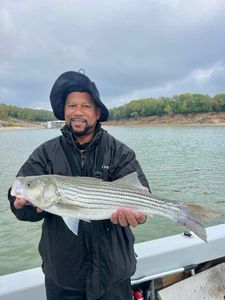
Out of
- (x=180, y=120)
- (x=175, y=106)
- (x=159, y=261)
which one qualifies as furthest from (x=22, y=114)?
(x=159, y=261)

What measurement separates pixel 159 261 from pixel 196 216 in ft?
5.15

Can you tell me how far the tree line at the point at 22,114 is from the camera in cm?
14938

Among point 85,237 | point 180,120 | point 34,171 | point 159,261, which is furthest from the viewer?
point 180,120

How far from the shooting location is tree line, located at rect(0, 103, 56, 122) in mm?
149375

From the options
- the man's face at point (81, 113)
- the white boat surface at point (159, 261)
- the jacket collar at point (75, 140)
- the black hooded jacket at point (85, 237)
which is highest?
the man's face at point (81, 113)

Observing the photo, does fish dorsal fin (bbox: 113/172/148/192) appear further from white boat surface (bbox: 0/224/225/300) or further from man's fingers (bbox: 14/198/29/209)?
white boat surface (bbox: 0/224/225/300)

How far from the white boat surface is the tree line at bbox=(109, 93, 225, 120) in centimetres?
10117

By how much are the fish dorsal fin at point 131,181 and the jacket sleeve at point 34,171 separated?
2.06 feet

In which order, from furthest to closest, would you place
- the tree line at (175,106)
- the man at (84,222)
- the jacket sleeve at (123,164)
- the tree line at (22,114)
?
1. the tree line at (22,114)
2. the tree line at (175,106)
3. the jacket sleeve at (123,164)
4. the man at (84,222)

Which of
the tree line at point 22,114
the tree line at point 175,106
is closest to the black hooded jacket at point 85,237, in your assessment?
the tree line at point 175,106

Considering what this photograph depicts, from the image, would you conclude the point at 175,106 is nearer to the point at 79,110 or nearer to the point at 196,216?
the point at 79,110

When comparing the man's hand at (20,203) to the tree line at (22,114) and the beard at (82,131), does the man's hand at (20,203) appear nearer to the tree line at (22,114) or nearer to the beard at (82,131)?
the beard at (82,131)

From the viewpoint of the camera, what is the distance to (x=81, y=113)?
300 centimetres

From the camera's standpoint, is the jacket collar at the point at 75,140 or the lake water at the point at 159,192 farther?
the lake water at the point at 159,192
